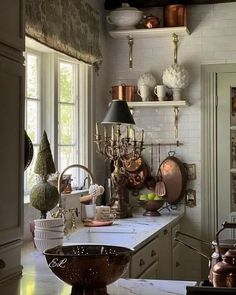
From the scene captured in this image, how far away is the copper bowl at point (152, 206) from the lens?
4750mm

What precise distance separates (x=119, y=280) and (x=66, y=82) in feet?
8.12

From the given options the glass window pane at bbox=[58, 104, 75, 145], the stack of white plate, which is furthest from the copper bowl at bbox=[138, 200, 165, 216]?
the stack of white plate

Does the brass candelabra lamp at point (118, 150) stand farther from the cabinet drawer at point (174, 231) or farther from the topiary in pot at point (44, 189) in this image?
the topiary in pot at point (44, 189)

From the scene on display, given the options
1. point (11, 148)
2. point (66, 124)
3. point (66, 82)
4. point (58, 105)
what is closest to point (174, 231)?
point (66, 124)

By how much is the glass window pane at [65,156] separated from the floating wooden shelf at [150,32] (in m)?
1.13

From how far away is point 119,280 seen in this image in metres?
2.50

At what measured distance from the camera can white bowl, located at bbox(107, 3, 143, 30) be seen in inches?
197

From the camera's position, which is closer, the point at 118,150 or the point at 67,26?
the point at 67,26

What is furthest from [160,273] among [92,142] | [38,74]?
[38,74]

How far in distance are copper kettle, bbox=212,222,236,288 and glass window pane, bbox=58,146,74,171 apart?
2.63 metres

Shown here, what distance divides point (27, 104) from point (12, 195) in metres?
1.54

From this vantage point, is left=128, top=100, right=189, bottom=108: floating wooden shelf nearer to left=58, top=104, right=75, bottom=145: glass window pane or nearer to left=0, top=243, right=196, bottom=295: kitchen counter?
left=58, top=104, right=75, bottom=145: glass window pane

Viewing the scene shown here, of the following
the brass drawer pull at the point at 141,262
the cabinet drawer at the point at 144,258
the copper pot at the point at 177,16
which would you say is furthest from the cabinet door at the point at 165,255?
the copper pot at the point at 177,16

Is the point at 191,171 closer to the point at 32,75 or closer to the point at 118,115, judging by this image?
the point at 118,115
